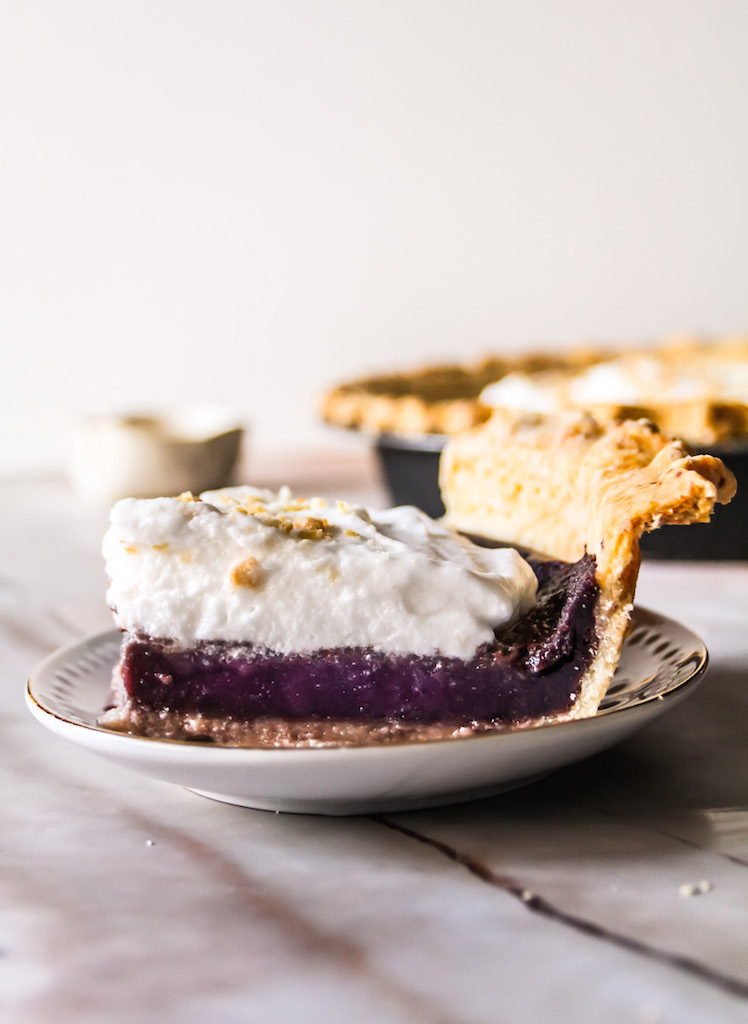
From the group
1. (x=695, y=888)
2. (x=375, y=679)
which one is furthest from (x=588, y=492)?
(x=695, y=888)

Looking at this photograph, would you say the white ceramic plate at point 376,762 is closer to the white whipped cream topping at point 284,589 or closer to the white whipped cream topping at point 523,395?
the white whipped cream topping at point 284,589

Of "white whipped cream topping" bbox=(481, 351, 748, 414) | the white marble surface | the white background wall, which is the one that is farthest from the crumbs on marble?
the white background wall

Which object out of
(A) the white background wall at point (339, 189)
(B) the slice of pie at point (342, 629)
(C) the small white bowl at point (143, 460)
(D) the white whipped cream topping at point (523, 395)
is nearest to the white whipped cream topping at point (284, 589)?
(B) the slice of pie at point (342, 629)

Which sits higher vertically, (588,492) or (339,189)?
(339,189)

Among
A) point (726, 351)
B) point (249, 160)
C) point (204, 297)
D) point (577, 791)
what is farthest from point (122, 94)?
point (577, 791)

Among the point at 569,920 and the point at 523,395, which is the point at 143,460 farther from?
the point at 569,920

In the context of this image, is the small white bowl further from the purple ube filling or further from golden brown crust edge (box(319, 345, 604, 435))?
the purple ube filling
